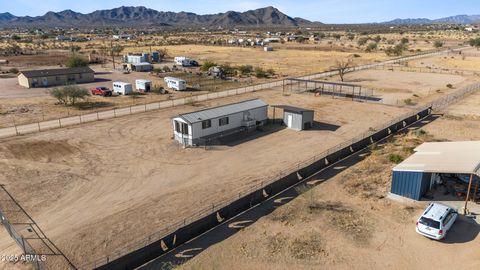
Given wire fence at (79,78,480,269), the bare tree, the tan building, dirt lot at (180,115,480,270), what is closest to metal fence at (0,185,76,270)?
wire fence at (79,78,480,269)

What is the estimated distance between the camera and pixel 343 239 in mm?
19781

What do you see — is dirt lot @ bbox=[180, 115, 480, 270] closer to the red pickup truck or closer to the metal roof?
the metal roof

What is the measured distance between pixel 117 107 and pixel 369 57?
278 feet

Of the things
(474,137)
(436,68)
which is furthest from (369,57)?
(474,137)

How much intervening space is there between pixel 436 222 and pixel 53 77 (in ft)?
212

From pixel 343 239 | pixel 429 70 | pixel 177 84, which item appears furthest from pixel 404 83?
pixel 343 239

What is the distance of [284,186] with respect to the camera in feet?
84.0

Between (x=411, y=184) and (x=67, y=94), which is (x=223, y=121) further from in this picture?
(x=67, y=94)

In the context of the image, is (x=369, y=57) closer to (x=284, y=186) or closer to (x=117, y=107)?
(x=117, y=107)

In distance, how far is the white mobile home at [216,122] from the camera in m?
34.1

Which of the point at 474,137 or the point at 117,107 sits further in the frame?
the point at 117,107

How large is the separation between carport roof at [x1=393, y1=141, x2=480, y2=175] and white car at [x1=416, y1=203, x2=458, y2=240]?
3.07 m

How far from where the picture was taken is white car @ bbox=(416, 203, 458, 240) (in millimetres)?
19152

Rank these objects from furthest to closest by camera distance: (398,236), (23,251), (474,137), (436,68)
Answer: (436,68)
(474,137)
(398,236)
(23,251)
